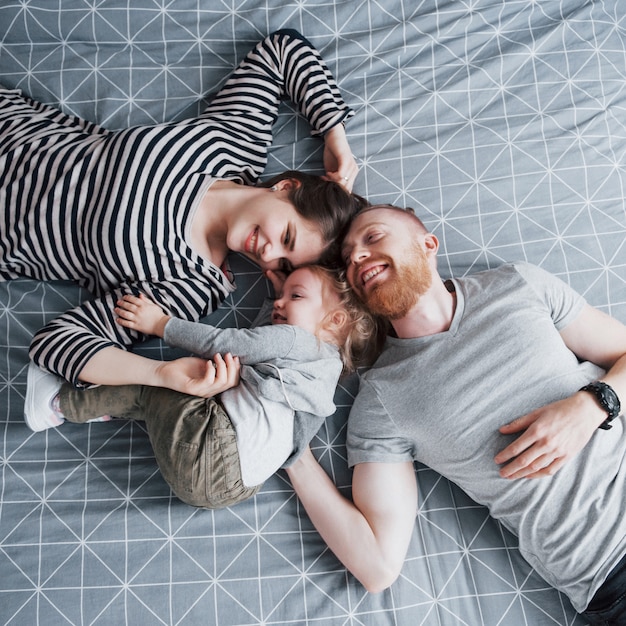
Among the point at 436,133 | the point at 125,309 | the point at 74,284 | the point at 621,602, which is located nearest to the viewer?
the point at 621,602

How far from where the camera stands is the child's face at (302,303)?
149 centimetres

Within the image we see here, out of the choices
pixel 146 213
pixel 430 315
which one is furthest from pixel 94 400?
pixel 430 315

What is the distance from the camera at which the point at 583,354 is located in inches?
61.4

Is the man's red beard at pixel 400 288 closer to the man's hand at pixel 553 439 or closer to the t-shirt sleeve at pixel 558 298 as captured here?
the t-shirt sleeve at pixel 558 298

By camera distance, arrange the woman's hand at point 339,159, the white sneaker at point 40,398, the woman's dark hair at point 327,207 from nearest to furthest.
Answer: the white sneaker at point 40,398 → the woman's dark hair at point 327,207 → the woman's hand at point 339,159

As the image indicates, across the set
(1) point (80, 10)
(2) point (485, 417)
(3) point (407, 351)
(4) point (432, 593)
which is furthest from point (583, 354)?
(1) point (80, 10)

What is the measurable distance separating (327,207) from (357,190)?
9.8 inches

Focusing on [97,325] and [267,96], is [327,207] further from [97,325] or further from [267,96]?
[97,325]

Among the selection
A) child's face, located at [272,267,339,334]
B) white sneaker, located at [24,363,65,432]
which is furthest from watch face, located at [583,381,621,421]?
white sneaker, located at [24,363,65,432]

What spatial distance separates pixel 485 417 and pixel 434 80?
1.02 m

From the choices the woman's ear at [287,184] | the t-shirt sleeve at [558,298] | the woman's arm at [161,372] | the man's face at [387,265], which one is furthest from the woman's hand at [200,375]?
the t-shirt sleeve at [558,298]

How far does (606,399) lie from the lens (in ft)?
4.53

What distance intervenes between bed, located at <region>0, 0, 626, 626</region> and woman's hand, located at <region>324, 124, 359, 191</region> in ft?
0.22

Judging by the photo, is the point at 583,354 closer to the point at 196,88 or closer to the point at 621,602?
the point at 621,602
